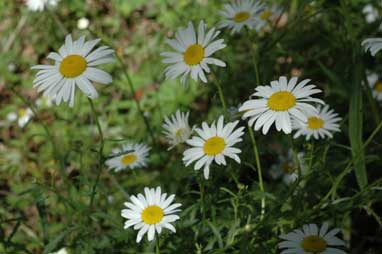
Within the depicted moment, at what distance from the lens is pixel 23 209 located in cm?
276

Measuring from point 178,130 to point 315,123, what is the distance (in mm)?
472

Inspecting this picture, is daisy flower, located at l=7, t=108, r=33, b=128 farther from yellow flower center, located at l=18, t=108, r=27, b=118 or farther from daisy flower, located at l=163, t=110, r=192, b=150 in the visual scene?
daisy flower, located at l=163, t=110, r=192, b=150

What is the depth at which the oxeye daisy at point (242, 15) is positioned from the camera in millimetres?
2102

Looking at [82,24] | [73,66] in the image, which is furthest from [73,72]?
[82,24]

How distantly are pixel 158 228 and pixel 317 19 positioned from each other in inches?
73.2

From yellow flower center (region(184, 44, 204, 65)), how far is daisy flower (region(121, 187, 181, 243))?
0.39 m

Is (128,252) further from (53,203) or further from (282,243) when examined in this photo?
(53,203)

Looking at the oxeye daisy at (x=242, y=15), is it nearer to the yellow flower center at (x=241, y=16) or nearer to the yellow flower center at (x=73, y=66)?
the yellow flower center at (x=241, y=16)

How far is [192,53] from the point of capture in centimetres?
164

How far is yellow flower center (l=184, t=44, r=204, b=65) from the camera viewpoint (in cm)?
162

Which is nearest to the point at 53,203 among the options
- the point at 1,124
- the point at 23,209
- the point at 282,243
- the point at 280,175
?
the point at 23,209

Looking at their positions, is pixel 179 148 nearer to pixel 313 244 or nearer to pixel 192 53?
pixel 192 53

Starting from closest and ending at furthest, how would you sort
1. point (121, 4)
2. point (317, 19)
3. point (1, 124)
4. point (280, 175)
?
point (280, 175)
point (317, 19)
point (1, 124)
point (121, 4)

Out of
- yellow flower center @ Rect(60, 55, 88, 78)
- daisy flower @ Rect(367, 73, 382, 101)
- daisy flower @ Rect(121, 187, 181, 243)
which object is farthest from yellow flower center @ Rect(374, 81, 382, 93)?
yellow flower center @ Rect(60, 55, 88, 78)
